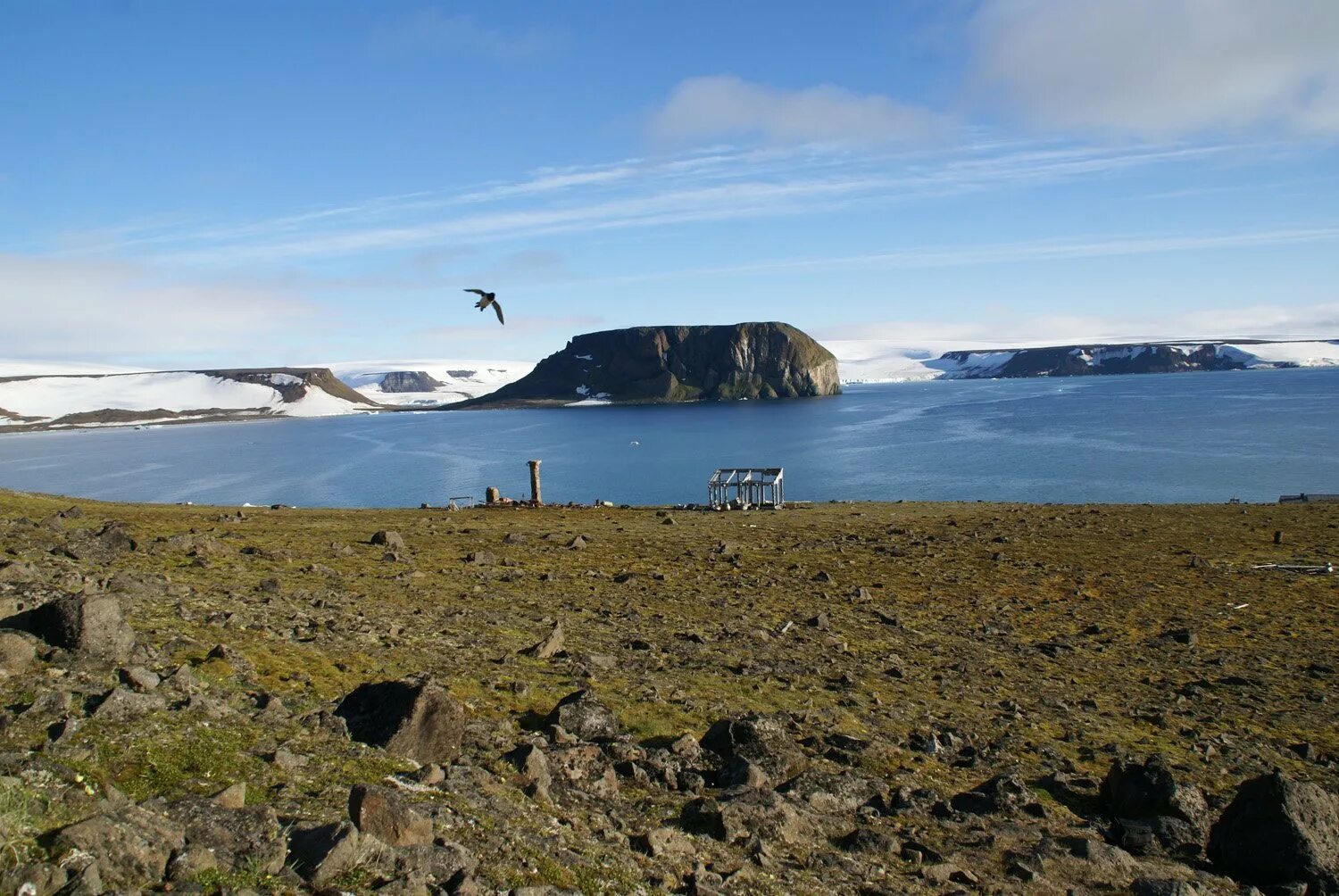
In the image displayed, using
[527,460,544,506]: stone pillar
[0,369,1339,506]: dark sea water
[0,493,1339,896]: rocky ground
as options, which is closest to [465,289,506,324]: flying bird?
[0,493,1339,896]: rocky ground

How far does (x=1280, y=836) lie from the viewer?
8.49m

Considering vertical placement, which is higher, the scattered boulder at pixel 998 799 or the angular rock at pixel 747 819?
the angular rock at pixel 747 819

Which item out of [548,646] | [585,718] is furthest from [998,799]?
[548,646]

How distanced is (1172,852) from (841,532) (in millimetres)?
20570

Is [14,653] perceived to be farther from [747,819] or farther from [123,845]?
[747,819]

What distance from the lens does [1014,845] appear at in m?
8.76

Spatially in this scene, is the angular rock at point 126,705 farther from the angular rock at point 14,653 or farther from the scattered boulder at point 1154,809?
the scattered boulder at point 1154,809

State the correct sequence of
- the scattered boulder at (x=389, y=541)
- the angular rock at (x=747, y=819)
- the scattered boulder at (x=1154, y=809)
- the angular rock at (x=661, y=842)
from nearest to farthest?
the angular rock at (x=661, y=842), the angular rock at (x=747, y=819), the scattered boulder at (x=1154, y=809), the scattered boulder at (x=389, y=541)

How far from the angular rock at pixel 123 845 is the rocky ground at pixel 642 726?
0.02m

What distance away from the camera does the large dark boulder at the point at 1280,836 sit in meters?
8.36

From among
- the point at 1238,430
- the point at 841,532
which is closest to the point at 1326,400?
the point at 1238,430

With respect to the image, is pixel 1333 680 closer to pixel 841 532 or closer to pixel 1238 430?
pixel 841 532

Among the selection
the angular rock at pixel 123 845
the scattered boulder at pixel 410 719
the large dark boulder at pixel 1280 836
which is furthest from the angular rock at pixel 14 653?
the large dark boulder at pixel 1280 836

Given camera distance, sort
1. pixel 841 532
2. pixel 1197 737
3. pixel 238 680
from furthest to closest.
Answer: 1. pixel 841 532
2. pixel 1197 737
3. pixel 238 680
